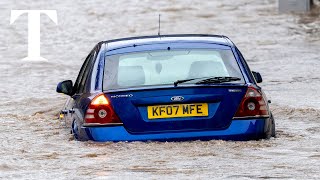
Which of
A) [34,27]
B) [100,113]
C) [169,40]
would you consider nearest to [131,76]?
[100,113]

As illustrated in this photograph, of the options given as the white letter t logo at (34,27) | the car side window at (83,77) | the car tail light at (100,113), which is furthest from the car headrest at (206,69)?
the white letter t logo at (34,27)

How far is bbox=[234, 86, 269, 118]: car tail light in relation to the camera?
12.4 m

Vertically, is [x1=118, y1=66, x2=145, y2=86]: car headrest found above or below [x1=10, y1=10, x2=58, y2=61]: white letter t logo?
above

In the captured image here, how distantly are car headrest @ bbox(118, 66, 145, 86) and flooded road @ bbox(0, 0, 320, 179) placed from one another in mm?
→ 645

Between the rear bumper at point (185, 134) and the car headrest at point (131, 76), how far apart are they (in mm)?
498

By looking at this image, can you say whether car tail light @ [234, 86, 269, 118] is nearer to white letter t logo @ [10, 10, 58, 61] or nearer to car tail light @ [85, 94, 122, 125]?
car tail light @ [85, 94, 122, 125]

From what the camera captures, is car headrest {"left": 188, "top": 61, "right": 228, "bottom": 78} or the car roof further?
the car roof

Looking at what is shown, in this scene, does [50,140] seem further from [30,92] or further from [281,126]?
[30,92]

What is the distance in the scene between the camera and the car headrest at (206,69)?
41.9ft

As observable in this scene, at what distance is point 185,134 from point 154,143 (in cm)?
30

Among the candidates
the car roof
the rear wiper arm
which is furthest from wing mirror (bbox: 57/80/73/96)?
the rear wiper arm

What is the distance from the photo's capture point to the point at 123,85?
12.6 metres

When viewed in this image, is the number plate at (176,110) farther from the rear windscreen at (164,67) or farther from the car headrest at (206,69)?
the car headrest at (206,69)

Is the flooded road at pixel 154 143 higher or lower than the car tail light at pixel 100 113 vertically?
lower
